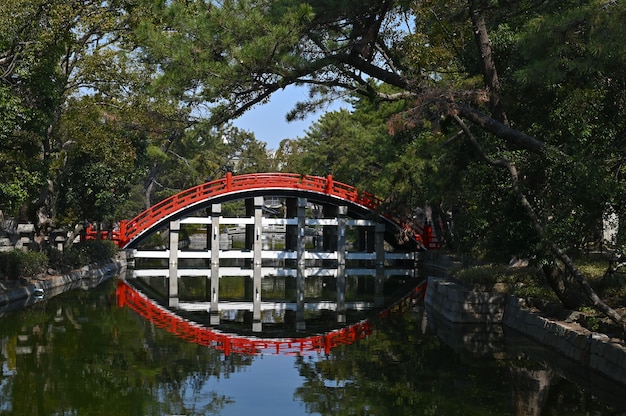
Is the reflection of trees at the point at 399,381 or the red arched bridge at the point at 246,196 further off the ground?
the red arched bridge at the point at 246,196

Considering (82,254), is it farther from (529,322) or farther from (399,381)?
(399,381)

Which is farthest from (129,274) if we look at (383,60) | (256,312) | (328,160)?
(383,60)

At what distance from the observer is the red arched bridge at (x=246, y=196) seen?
35219mm

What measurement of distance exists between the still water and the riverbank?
3.39 metres

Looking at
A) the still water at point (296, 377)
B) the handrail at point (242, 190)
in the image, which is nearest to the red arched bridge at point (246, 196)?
the handrail at point (242, 190)

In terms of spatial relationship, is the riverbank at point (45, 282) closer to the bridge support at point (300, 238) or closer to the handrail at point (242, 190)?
the handrail at point (242, 190)

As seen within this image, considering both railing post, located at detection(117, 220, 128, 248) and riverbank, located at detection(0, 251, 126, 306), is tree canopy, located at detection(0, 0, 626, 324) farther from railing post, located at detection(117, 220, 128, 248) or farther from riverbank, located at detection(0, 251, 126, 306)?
railing post, located at detection(117, 220, 128, 248)

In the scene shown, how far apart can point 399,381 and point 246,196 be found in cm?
2475

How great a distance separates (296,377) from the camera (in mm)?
11898

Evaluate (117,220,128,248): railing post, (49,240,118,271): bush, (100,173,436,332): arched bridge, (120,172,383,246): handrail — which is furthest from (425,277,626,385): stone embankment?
(117,220,128,248): railing post

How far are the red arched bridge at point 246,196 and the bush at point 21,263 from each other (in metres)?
11.3

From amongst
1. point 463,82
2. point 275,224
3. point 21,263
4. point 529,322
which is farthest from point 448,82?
point 275,224

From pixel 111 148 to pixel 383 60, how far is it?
45.8ft

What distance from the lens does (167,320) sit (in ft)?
62.1
